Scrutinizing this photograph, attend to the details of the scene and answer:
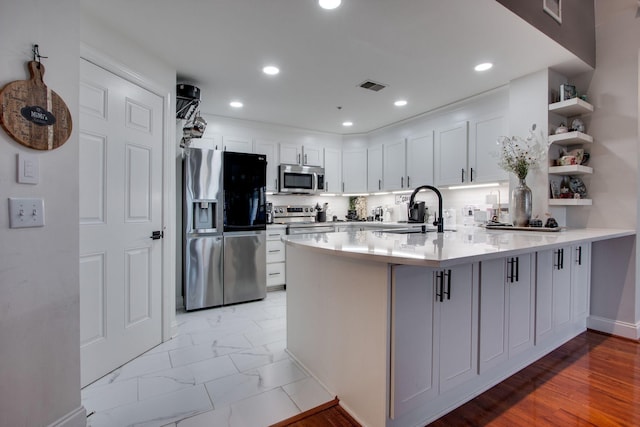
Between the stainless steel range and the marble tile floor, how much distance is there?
1.84 meters

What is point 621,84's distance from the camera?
261 centimetres

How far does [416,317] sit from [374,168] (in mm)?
3705

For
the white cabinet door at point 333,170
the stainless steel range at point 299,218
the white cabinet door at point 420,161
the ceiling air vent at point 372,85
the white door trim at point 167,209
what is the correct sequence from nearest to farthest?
the white door trim at point 167,209 < the ceiling air vent at point 372,85 < the white cabinet door at point 420,161 < the stainless steel range at point 299,218 < the white cabinet door at point 333,170

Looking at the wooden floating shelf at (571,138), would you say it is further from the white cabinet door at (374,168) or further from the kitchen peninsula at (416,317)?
the white cabinet door at (374,168)

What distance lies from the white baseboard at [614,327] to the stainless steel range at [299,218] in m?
3.08

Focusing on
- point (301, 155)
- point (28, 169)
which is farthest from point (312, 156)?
point (28, 169)

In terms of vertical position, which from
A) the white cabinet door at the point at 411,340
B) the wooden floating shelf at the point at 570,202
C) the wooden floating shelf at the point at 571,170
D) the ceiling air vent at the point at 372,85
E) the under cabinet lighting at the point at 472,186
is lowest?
the white cabinet door at the point at 411,340

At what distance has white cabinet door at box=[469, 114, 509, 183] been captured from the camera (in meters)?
3.23

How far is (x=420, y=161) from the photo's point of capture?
162 inches

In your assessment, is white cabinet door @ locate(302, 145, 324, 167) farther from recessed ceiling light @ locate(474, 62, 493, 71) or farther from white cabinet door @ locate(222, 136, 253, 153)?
recessed ceiling light @ locate(474, 62, 493, 71)

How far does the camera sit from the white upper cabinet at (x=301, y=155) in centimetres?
461

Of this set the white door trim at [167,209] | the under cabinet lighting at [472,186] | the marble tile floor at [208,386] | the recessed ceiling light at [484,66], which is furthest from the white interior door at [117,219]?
the under cabinet lighting at [472,186]

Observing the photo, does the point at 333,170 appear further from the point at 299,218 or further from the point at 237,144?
the point at 237,144

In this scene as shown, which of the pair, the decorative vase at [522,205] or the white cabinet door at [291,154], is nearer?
the decorative vase at [522,205]
